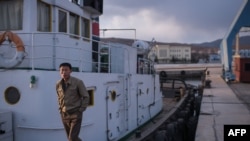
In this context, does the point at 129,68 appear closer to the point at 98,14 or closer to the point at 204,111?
the point at 98,14

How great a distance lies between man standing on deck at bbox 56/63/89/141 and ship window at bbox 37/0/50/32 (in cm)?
289

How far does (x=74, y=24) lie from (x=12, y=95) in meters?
2.89

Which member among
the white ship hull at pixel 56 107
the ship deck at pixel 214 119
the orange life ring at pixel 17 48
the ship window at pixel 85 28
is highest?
the ship window at pixel 85 28

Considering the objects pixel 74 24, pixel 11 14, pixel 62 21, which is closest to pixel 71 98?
pixel 11 14

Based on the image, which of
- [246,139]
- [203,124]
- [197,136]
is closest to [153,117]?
[203,124]

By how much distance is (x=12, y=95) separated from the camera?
23.7ft

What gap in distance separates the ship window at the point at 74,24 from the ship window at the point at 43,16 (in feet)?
3.06

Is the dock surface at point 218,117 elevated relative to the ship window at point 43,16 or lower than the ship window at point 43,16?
lower

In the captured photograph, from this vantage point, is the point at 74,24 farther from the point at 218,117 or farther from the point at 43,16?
the point at 218,117

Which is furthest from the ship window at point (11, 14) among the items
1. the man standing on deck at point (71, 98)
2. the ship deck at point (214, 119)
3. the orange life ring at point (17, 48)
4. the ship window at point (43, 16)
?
the ship deck at point (214, 119)

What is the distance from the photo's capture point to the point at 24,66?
773 centimetres

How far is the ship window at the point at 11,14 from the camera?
309 inches

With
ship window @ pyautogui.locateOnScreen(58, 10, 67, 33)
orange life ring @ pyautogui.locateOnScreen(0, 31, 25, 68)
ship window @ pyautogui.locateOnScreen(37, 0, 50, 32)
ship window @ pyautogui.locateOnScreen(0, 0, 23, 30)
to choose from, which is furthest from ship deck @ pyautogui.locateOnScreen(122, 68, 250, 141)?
ship window @ pyautogui.locateOnScreen(0, 0, 23, 30)

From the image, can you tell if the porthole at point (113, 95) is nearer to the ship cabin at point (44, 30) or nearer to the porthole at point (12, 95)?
the ship cabin at point (44, 30)
